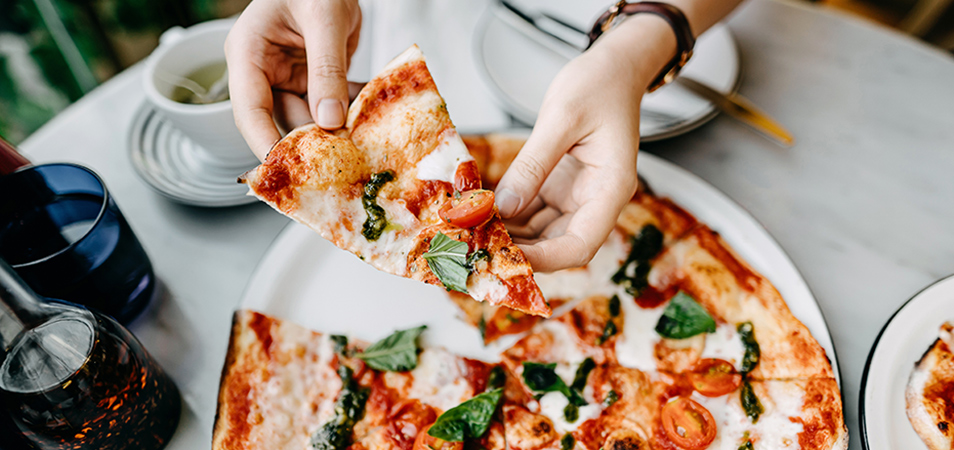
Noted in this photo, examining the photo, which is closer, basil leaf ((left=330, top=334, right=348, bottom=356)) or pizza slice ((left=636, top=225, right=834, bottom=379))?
pizza slice ((left=636, top=225, right=834, bottom=379))

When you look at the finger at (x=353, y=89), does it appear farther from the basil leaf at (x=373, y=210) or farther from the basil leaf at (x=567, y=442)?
the basil leaf at (x=567, y=442)

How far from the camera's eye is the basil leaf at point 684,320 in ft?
4.82

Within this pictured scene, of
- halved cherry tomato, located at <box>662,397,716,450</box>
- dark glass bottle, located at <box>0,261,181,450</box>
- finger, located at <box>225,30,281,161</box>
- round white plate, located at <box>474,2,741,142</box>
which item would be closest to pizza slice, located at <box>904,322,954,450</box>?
halved cherry tomato, located at <box>662,397,716,450</box>

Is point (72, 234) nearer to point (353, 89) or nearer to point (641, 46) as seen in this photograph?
point (353, 89)

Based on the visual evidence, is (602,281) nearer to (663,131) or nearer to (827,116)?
(663,131)

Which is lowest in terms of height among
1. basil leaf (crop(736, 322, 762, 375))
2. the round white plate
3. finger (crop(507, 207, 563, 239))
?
basil leaf (crop(736, 322, 762, 375))

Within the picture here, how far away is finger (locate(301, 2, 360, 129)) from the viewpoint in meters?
1.29

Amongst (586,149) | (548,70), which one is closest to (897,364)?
(586,149)

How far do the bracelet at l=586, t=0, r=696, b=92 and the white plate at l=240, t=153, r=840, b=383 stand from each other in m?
0.31

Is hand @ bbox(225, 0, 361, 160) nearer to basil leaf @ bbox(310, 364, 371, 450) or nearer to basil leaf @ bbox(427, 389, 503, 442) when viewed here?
basil leaf @ bbox(310, 364, 371, 450)

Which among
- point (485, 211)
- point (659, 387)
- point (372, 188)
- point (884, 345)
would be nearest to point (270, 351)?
point (372, 188)

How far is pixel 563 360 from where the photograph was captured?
1.50m

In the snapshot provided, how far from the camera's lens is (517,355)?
150cm

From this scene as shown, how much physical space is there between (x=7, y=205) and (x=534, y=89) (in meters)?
1.63
